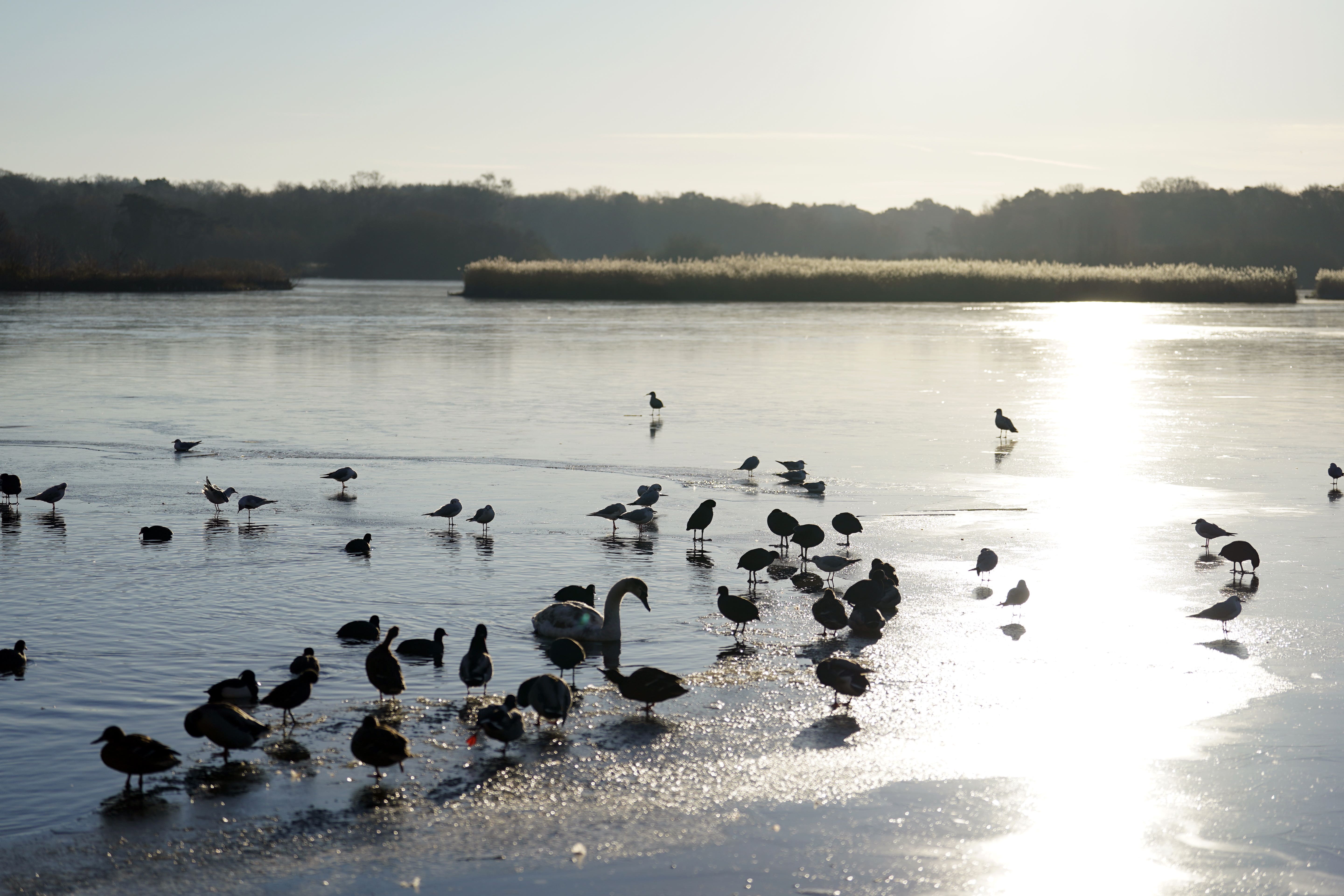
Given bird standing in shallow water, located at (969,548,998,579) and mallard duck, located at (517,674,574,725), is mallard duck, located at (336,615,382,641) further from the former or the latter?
bird standing in shallow water, located at (969,548,998,579)

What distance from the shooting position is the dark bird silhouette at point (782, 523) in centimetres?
1072

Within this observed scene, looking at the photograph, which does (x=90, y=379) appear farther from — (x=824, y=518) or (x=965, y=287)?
(x=965, y=287)

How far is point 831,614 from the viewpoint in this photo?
8180mm

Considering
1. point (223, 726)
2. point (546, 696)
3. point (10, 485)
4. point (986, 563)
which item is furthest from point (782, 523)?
point (10, 485)

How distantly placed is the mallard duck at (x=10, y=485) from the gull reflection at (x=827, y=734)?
31.4 feet

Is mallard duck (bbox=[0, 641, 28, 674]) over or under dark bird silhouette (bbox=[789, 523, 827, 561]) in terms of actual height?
under

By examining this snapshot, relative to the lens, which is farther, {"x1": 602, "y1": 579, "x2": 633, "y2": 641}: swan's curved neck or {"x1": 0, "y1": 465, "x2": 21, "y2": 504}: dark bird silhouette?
{"x1": 0, "y1": 465, "x2": 21, "y2": 504}: dark bird silhouette

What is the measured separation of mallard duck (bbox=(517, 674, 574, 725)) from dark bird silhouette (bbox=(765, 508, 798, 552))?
14.5ft

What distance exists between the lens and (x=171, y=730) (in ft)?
20.8

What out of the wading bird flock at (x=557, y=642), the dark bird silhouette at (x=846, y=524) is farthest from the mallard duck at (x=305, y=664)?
the dark bird silhouette at (x=846, y=524)

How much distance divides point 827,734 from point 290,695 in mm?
2896

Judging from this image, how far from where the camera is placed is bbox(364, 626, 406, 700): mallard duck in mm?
6699

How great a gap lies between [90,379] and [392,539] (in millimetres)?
16222

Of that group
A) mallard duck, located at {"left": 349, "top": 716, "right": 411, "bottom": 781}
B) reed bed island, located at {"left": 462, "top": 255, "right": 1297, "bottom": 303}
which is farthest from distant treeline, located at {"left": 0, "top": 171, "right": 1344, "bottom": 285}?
mallard duck, located at {"left": 349, "top": 716, "right": 411, "bottom": 781}
